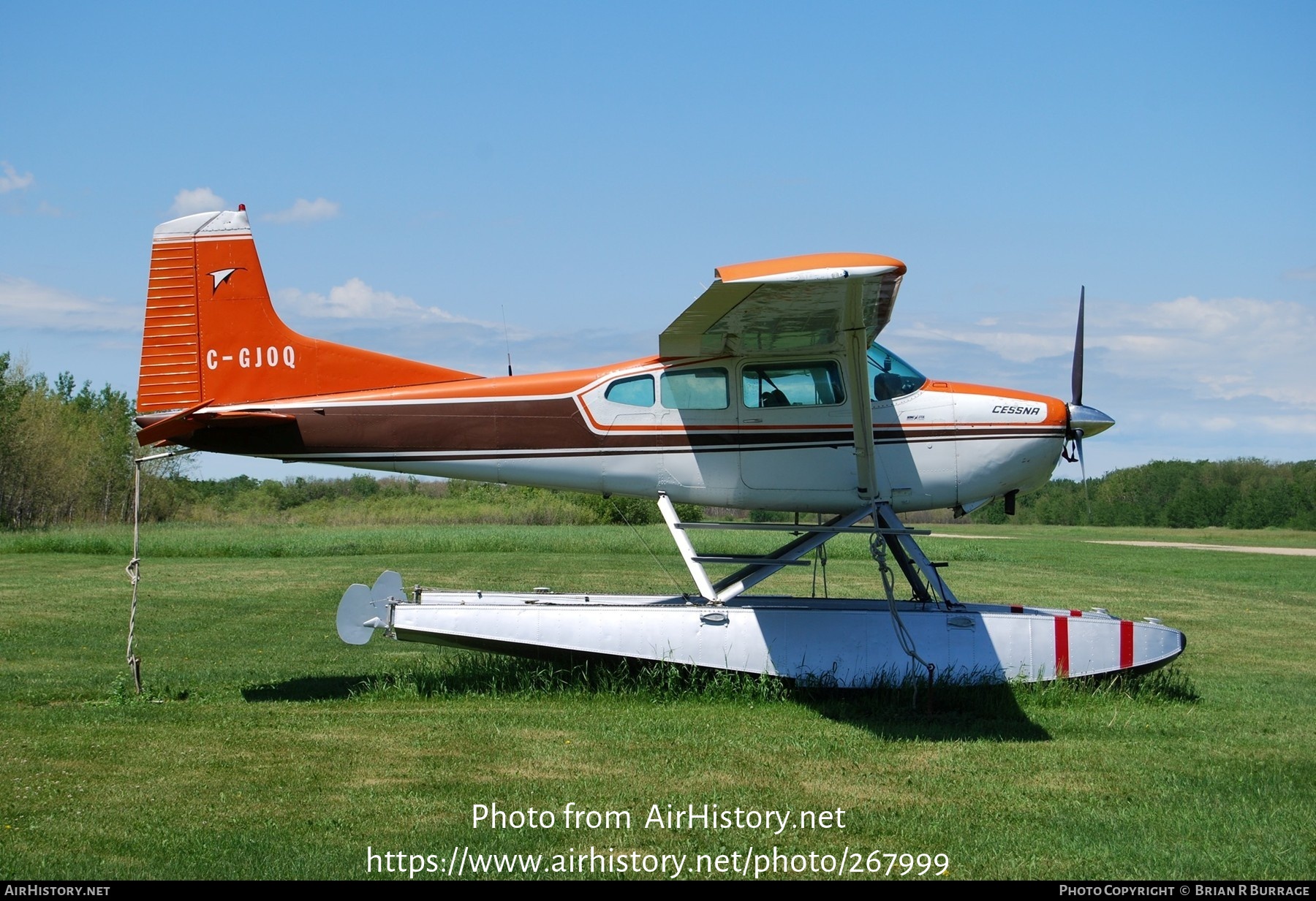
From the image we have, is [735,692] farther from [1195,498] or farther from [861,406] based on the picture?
[1195,498]

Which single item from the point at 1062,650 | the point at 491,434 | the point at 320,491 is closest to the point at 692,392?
the point at 491,434

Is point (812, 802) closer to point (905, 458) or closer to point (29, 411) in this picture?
point (905, 458)

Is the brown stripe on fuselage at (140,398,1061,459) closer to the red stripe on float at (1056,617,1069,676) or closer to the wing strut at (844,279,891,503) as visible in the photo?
the wing strut at (844,279,891,503)

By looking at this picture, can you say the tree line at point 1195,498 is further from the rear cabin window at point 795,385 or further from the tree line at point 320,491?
the rear cabin window at point 795,385

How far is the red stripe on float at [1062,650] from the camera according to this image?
9070 millimetres

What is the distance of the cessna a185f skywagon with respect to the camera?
8.94 m

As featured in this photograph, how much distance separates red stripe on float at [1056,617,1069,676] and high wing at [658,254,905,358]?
2.92 meters

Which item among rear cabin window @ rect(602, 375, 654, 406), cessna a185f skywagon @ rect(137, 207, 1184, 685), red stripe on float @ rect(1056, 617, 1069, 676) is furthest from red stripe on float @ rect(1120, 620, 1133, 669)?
rear cabin window @ rect(602, 375, 654, 406)

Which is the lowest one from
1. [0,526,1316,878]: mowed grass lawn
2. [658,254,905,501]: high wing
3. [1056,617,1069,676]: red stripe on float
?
[0,526,1316,878]: mowed grass lawn

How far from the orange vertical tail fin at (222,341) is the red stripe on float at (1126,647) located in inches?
254

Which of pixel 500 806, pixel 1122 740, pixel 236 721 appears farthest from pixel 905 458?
pixel 236 721

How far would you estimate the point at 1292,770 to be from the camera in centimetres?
693

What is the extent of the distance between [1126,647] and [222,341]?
26.7 feet

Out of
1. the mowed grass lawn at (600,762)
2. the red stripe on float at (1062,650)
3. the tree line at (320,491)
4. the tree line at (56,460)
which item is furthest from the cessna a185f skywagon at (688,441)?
the tree line at (56,460)
